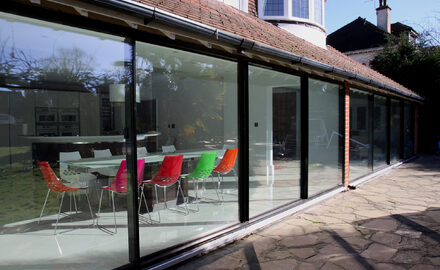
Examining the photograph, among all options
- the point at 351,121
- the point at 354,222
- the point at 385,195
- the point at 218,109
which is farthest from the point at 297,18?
the point at 354,222

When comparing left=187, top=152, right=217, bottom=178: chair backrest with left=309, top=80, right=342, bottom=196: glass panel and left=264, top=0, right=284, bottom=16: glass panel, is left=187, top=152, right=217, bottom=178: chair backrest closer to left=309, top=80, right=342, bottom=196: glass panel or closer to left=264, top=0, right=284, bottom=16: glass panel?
left=309, top=80, right=342, bottom=196: glass panel

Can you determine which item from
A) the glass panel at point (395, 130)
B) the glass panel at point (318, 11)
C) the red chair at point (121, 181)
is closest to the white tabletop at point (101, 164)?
the red chair at point (121, 181)

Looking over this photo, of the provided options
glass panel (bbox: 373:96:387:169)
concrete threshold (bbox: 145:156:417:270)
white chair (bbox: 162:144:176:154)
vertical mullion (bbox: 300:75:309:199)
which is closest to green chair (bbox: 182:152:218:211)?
white chair (bbox: 162:144:176:154)

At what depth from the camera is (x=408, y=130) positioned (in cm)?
1312

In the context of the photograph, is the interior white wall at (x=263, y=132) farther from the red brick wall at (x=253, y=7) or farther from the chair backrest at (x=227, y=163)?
the red brick wall at (x=253, y=7)

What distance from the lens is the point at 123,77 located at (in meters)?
3.13

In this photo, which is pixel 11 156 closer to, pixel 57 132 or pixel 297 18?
pixel 57 132

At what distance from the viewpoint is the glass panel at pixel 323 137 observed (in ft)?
20.2

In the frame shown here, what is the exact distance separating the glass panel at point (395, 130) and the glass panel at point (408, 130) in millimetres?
943

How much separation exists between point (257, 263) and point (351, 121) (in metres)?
5.27

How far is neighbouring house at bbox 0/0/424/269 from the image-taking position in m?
3.08

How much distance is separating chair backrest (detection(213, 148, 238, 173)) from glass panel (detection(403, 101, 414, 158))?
9.75 meters

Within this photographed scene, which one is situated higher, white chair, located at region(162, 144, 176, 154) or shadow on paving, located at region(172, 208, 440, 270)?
white chair, located at region(162, 144, 176, 154)

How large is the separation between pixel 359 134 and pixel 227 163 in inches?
171
